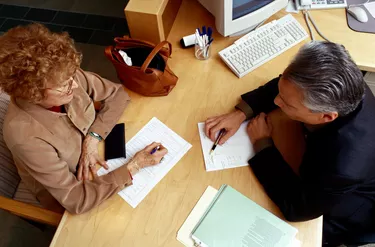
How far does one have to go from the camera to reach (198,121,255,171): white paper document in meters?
1.27

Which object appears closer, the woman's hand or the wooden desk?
the wooden desk

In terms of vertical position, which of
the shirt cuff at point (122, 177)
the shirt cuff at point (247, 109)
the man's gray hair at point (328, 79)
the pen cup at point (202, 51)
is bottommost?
the shirt cuff at point (122, 177)

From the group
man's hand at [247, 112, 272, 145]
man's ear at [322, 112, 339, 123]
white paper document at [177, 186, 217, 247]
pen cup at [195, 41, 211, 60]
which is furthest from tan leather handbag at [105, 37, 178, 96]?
man's ear at [322, 112, 339, 123]

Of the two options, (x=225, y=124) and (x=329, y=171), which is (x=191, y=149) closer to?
(x=225, y=124)

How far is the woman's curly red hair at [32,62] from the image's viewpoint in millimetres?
1012

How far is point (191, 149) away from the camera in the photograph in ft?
4.32

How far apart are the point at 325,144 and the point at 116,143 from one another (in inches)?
31.3

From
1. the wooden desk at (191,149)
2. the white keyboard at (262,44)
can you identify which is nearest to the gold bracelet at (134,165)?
the wooden desk at (191,149)

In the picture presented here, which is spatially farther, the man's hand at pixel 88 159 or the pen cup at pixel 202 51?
the pen cup at pixel 202 51

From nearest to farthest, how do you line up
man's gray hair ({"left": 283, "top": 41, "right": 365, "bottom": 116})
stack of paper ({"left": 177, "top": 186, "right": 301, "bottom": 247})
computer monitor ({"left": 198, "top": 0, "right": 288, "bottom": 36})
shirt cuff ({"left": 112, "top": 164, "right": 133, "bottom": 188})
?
man's gray hair ({"left": 283, "top": 41, "right": 365, "bottom": 116}), stack of paper ({"left": 177, "top": 186, "right": 301, "bottom": 247}), shirt cuff ({"left": 112, "top": 164, "right": 133, "bottom": 188}), computer monitor ({"left": 198, "top": 0, "right": 288, "bottom": 36})

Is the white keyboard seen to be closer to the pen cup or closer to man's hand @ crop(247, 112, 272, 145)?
the pen cup

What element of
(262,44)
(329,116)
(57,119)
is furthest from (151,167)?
(262,44)

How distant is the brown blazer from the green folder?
13.0 inches

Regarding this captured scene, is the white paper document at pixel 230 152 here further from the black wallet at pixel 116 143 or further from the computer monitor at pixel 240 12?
the computer monitor at pixel 240 12
